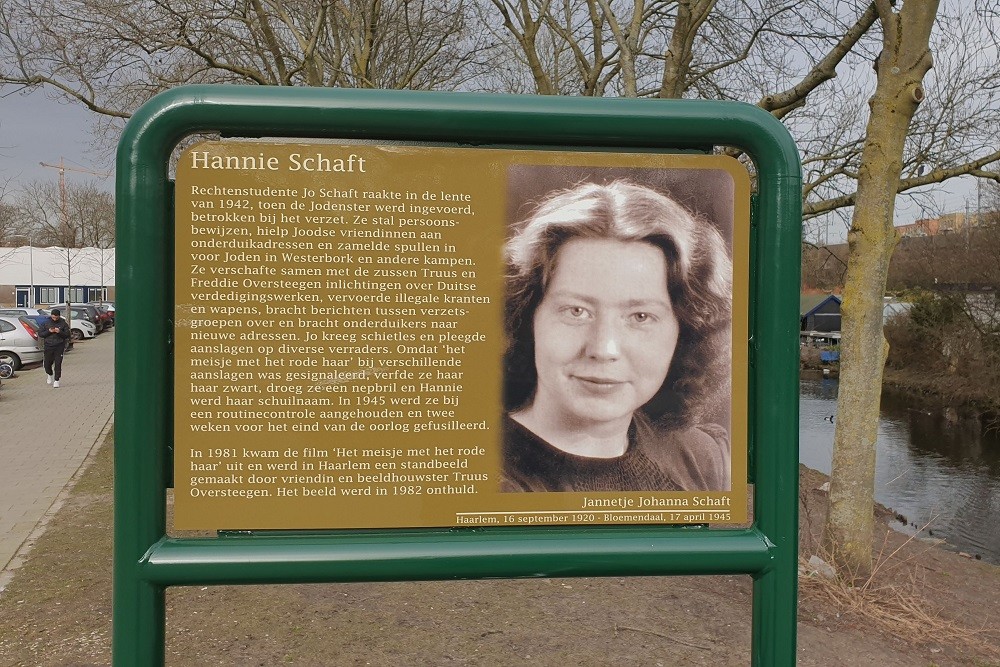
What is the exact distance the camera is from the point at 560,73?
20.2m

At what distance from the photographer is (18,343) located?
A: 871 inches

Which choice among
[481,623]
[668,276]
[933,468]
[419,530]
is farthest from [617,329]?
[933,468]

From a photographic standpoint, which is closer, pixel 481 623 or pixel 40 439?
pixel 481 623

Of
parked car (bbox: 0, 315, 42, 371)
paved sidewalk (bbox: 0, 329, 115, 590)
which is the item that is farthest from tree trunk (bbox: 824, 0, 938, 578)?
parked car (bbox: 0, 315, 42, 371)

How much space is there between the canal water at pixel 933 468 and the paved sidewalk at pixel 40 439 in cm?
930

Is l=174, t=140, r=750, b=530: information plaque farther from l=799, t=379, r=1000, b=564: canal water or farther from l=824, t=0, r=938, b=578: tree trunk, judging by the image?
l=799, t=379, r=1000, b=564: canal water

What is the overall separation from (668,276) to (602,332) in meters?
0.31

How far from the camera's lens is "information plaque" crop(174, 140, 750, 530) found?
2.51 meters

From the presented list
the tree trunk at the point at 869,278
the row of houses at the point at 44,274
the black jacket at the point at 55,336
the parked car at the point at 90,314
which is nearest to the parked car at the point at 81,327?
the parked car at the point at 90,314

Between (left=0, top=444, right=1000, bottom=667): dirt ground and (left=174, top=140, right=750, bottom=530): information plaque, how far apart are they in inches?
93.5

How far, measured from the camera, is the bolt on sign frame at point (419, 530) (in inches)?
98.6

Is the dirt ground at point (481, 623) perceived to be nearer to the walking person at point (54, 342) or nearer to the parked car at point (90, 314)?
the walking person at point (54, 342)

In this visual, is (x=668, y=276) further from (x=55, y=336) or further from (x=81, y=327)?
(x=81, y=327)

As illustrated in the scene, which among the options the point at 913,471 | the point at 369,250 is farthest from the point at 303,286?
the point at 913,471
